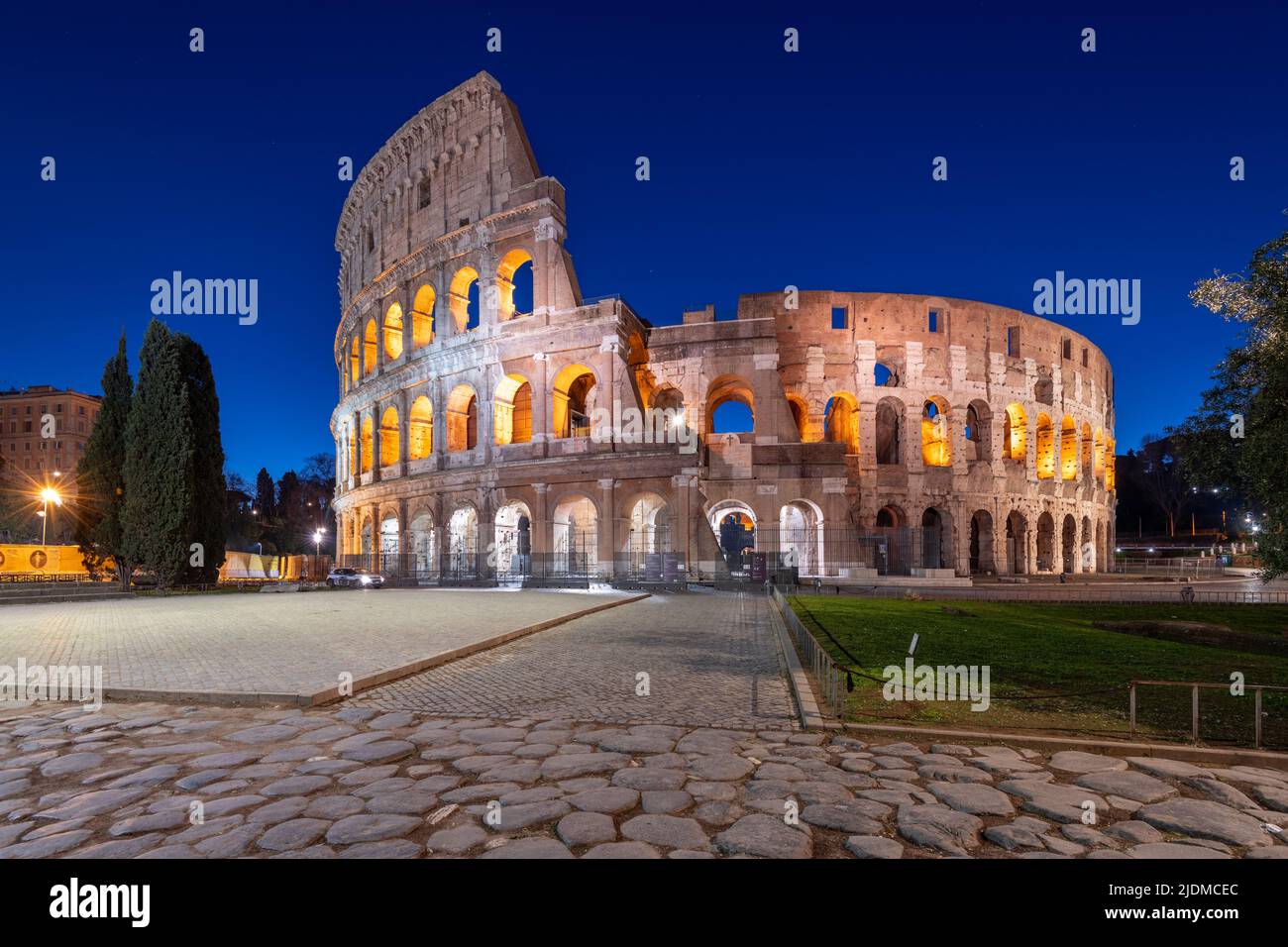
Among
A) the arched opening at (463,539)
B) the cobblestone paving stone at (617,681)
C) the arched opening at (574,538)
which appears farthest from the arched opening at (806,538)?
the cobblestone paving stone at (617,681)

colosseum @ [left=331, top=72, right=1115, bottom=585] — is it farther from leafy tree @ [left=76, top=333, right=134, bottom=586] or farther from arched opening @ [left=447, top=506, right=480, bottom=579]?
leafy tree @ [left=76, top=333, right=134, bottom=586]

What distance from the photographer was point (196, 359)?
26031mm

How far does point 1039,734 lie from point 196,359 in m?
29.7

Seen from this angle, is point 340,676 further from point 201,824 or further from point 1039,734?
point 1039,734

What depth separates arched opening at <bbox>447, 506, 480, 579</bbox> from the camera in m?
30.9

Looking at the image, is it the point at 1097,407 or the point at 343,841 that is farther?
the point at 1097,407

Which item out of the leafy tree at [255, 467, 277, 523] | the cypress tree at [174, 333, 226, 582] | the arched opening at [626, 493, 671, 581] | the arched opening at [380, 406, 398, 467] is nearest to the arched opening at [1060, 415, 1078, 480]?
the arched opening at [626, 493, 671, 581]

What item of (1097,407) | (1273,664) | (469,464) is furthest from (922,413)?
(1273,664)

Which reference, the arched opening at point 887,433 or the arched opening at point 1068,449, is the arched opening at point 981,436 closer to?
the arched opening at point 887,433

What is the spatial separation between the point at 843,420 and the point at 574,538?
16.5 metres

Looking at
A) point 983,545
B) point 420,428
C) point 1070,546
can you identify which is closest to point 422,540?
point 420,428

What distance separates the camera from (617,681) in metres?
7.42

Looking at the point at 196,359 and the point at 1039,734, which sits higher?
the point at 196,359

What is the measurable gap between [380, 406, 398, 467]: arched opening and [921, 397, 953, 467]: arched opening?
1148 inches
